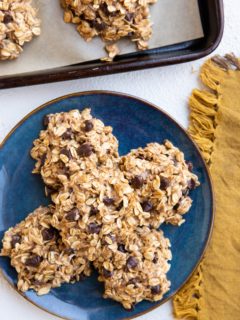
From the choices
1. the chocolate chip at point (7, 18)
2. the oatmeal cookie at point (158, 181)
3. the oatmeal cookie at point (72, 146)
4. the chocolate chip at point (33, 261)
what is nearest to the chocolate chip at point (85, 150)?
the oatmeal cookie at point (72, 146)

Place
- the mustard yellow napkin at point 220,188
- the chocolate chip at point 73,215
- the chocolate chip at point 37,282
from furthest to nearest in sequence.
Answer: the mustard yellow napkin at point 220,188 < the chocolate chip at point 37,282 < the chocolate chip at point 73,215

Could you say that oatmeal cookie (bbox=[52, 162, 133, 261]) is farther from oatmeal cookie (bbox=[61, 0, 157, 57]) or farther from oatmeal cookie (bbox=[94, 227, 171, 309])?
oatmeal cookie (bbox=[61, 0, 157, 57])

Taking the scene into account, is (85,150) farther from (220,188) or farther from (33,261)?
(220,188)

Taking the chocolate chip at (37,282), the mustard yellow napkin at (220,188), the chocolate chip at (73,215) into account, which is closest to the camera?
the chocolate chip at (73,215)

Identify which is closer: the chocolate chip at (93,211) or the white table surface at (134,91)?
the chocolate chip at (93,211)

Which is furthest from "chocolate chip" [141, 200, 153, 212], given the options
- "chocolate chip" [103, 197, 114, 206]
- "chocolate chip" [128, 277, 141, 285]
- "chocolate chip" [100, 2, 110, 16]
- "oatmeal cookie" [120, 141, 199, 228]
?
"chocolate chip" [100, 2, 110, 16]

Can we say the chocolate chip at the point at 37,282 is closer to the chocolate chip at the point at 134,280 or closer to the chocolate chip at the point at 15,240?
the chocolate chip at the point at 15,240
